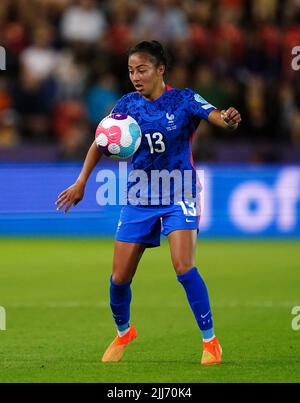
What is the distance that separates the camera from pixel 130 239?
7.36m

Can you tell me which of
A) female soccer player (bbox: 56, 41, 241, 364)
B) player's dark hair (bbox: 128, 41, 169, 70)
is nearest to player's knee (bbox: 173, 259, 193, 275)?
female soccer player (bbox: 56, 41, 241, 364)

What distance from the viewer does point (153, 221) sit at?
7379 mm

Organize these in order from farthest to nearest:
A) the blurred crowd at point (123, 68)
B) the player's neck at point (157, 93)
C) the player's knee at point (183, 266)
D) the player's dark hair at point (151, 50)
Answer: the blurred crowd at point (123, 68), the player's neck at point (157, 93), the player's dark hair at point (151, 50), the player's knee at point (183, 266)

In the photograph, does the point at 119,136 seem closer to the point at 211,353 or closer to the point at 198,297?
the point at 198,297

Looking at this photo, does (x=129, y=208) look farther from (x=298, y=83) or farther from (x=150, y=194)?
(x=298, y=83)

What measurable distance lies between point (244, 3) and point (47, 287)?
30.5ft

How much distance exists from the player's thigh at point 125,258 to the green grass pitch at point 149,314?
579 mm

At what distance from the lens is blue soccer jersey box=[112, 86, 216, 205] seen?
7348 mm

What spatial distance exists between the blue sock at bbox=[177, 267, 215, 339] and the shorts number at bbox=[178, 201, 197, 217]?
37 centimetres

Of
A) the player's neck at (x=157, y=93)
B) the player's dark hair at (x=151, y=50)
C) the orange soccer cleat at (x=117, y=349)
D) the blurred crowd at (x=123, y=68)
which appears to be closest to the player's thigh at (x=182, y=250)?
the orange soccer cleat at (x=117, y=349)

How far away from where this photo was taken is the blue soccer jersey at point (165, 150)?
7348mm

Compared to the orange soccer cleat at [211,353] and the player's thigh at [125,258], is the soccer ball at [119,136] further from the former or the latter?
the orange soccer cleat at [211,353]

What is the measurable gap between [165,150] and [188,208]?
15.8 inches
